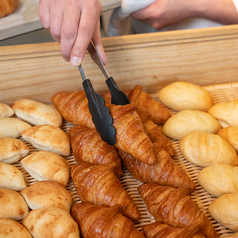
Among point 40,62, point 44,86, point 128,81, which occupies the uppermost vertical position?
point 40,62

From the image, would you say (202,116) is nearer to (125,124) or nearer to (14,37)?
(125,124)

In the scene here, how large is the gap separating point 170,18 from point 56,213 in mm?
1499

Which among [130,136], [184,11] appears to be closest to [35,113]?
[130,136]

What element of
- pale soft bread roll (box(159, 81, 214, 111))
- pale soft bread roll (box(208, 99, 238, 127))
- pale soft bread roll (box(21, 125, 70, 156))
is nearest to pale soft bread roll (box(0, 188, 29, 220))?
pale soft bread roll (box(21, 125, 70, 156))

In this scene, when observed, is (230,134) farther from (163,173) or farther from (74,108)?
(74,108)

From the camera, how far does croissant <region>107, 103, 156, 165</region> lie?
1042 mm

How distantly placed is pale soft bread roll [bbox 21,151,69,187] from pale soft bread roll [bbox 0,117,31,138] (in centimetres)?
18

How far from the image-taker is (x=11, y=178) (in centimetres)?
115

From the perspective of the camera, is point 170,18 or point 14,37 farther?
point 170,18

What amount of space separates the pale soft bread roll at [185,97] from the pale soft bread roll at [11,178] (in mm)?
916

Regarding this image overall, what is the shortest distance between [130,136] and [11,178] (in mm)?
548

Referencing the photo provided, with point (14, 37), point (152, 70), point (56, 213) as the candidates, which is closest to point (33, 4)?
point (14, 37)

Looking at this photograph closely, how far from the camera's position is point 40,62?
1.47 metres

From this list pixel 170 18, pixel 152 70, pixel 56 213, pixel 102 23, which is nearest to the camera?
pixel 56 213
